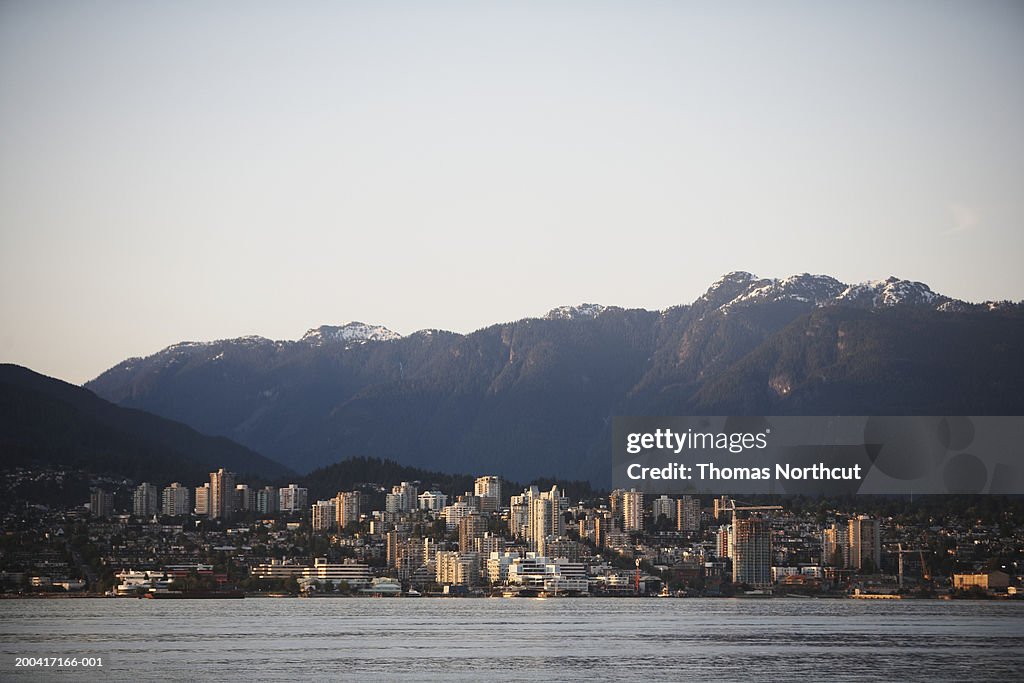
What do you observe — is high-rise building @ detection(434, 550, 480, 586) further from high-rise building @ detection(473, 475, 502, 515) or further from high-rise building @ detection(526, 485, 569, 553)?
high-rise building @ detection(473, 475, 502, 515)

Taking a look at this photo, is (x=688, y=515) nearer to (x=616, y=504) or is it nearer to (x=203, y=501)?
(x=616, y=504)

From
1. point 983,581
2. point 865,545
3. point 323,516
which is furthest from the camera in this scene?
point 323,516

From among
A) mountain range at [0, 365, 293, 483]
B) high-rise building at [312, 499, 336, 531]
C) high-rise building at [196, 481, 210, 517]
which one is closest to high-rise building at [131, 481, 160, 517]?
high-rise building at [196, 481, 210, 517]

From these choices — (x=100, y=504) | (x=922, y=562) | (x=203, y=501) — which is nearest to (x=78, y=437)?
(x=203, y=501)

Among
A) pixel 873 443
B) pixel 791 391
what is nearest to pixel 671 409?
pixel 791 391

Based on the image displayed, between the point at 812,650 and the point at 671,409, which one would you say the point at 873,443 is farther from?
the point at 812,650

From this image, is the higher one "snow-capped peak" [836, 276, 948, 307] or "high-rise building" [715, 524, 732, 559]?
"snow-capped peak" [836, 276, 948, 307]
